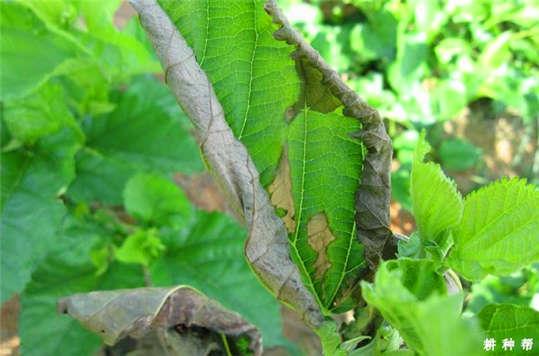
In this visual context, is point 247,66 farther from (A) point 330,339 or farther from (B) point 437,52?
(B) point 437,52

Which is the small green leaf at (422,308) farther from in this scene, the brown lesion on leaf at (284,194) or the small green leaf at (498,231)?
the brown lesion on leaf at (284,194)

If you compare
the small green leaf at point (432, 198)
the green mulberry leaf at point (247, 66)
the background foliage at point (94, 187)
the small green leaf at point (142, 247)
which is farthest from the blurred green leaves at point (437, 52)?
the small green leaf at point (432, 198)

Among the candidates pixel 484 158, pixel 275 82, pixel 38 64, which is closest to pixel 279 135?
pixel 275 82

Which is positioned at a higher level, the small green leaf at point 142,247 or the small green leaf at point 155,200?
the small green leaf at point 155,200

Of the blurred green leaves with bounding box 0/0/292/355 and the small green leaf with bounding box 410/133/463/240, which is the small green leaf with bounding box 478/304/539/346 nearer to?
the small green leaf with bounding box 410/133/463/240

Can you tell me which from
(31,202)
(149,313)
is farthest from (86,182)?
(149,313)

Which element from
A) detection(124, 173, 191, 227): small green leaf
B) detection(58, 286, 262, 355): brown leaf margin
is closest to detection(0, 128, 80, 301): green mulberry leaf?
detection(124, 173, 191, 227): small green leaf

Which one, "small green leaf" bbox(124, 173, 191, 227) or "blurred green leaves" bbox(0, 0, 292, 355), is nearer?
"blurred green leaves" bbox(0, 0, 292, 355)
